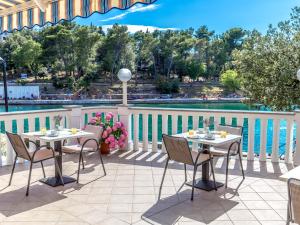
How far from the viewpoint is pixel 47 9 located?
4484mm

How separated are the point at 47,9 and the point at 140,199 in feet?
9.82

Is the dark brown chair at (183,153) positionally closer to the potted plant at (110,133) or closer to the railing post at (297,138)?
the railing post at (297,138)

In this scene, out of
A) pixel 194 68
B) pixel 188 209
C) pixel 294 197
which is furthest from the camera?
pixel 194 68

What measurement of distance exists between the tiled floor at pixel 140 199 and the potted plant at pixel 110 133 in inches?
32.1

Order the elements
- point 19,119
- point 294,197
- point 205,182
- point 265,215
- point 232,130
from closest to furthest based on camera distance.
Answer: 1. point 294,197
2. point 265,215
3. point 205,182
4. point 232,130
5. point 19,119

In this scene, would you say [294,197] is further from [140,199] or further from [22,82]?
[22,82]

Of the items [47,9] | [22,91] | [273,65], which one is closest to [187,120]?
[47,9]

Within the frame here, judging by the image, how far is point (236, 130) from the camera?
409 centimetres

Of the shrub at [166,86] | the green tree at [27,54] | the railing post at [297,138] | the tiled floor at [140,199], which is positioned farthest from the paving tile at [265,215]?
the green tree at [27,54]

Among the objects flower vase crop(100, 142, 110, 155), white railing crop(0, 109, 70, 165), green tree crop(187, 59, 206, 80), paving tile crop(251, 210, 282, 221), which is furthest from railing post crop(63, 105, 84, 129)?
green tree crop(187, 59, 206, 80)

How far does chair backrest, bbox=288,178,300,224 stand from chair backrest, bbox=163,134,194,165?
1456 mm

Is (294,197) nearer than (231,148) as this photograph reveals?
Yes

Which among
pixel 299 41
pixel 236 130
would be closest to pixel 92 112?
pixel 236 130

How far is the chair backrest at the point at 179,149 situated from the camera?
3260 mm
